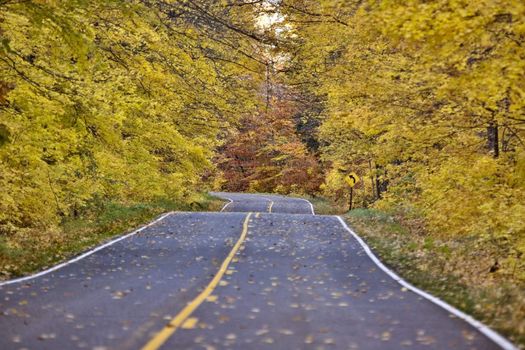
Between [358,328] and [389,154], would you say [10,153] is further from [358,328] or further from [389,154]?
[389,154]

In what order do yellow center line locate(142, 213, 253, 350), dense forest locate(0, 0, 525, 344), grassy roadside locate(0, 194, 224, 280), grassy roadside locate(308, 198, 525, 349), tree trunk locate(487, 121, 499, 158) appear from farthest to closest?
tree trunk locate(487, 121, 499, 158), grassy roadside locate(0, 194, 224, 280), dense forest locate(0, 0, 525, 344), grassy roadside locate(308, 198, 525, 349), yellow center line locate(142, 213, 253, 350)

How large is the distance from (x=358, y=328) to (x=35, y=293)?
5.15 meters

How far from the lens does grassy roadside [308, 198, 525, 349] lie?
8.62 metres

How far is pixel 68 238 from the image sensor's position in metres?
17.7

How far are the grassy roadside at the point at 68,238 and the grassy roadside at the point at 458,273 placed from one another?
7.25m

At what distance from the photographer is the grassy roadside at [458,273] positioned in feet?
28.3

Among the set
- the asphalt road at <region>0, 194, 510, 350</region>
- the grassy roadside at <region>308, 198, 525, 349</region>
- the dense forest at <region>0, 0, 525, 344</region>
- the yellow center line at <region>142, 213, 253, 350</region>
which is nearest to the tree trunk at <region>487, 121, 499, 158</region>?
the dense forest at <region>0, 0, 525, 344</region>

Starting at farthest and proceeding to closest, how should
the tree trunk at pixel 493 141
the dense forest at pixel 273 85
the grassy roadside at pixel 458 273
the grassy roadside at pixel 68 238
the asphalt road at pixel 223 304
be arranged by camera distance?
the tree trunk at pixel 493 141
the grassy roadside at pixel 68 238
the dense forest at pixel 273 85
the grassy roadside at pixel 458 273
the asphalt road at pixel 223 304

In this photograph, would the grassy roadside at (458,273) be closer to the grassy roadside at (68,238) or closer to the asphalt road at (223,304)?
the asphalt road at (223,304)

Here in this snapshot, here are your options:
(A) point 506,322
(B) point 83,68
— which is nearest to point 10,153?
(B) point 83,68

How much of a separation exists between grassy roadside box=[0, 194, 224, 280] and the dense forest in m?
0.32

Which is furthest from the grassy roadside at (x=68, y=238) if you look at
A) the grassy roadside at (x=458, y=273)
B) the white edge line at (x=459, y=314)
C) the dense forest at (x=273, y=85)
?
the grassy roadside at (x=458, y=273)

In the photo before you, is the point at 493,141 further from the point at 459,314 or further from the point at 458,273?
the point at 459,314

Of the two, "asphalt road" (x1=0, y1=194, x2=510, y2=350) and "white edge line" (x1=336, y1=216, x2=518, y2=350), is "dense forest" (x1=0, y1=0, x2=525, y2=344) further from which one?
"asphalt road" (x1=0, y1=194, x2=510, y2=350)
